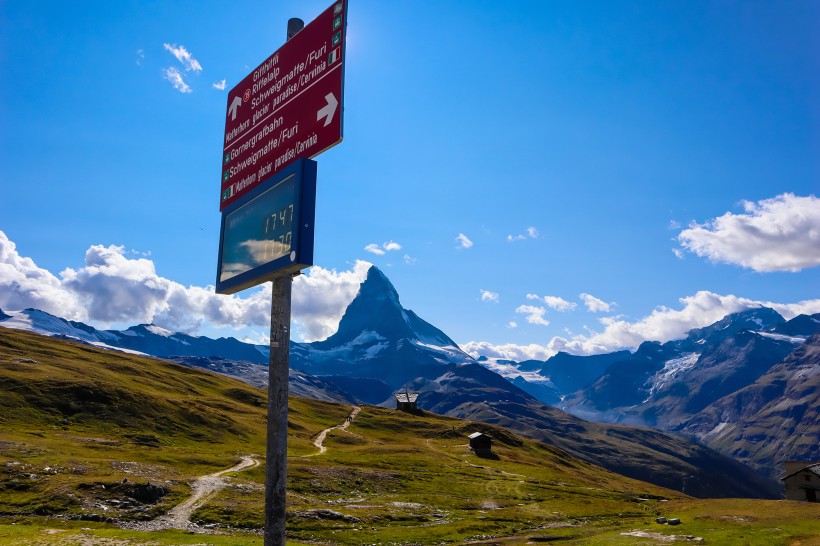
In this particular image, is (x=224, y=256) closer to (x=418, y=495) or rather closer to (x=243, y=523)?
(x=243, y=523)

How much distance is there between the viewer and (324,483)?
7319 centimetres

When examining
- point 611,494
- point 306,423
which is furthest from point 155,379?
point 611,494

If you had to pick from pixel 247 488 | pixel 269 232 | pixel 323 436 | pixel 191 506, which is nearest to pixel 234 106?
pixel 269 232

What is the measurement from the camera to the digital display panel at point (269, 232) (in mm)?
14859

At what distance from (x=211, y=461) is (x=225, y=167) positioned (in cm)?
6975

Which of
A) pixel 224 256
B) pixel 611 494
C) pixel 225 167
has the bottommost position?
pixel 611 494

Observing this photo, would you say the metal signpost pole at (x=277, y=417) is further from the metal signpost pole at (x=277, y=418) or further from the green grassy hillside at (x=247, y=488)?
the green grassy hillside at (x=247, y=488)

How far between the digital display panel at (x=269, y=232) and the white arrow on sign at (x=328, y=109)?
3.91 ft

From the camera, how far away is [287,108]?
16.7 metres

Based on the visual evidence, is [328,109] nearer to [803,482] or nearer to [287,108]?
[287,108]

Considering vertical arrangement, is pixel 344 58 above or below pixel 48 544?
above

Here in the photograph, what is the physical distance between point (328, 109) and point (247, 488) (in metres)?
55.9

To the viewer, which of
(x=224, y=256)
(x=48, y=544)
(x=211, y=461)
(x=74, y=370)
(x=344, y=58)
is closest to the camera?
(x=344, y=58)

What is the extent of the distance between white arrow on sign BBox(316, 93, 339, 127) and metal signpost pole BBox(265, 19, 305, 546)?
4.19m
